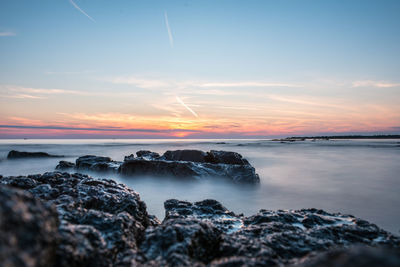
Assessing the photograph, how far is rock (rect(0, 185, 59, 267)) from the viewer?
1178mm

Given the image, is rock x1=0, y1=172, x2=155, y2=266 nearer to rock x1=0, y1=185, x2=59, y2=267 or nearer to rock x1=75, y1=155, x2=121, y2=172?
rock x1=0, y1=185, x2=59, y2=267

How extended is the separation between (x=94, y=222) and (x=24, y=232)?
1212 millimetres

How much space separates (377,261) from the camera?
113 centimetres

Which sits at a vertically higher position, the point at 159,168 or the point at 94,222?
the point at 94,222

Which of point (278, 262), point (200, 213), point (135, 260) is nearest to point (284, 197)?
point (200, 213)

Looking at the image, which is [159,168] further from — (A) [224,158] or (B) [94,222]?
(B) [94,222]

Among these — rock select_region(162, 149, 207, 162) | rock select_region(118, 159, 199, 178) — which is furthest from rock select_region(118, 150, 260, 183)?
rock select_region(162, 149, 207, 162)

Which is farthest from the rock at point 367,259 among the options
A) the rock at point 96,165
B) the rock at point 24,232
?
the rock at point 96,165

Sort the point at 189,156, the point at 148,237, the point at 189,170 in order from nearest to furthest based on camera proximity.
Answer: the point at 148,237 → the point at 189,170 → the point at 189,156

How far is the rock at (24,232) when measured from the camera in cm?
118

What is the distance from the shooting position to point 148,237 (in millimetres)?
2299

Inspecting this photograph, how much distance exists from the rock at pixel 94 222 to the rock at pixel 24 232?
222 mm

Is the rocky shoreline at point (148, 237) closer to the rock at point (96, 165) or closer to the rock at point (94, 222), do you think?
the rock at point (94, 222)

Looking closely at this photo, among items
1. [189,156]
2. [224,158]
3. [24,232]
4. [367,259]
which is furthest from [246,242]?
[189,156]
